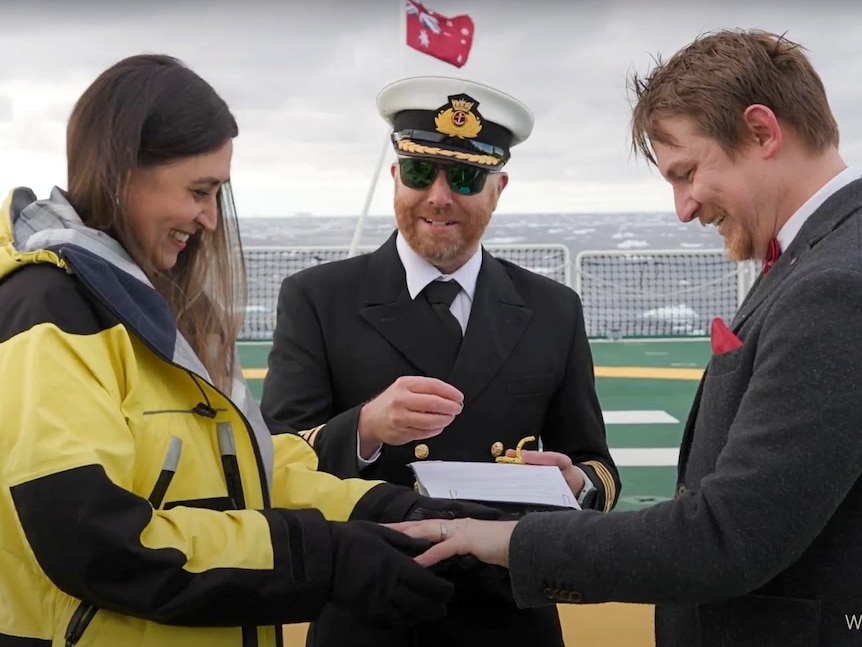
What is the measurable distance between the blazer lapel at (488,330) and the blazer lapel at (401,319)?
6 cm

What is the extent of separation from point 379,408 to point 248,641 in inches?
24.7

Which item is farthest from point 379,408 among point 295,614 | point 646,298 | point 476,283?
point 646,298

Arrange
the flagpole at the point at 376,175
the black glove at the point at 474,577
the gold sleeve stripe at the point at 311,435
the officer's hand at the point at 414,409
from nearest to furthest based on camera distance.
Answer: the black glove at the point at 474,577 < the officer's hand at the point at 414,409 < the gold sleeve stripe at the point at 311,435 < the flagpole at the point at 376,175

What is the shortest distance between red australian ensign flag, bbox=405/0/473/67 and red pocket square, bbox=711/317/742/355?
9.56 metres

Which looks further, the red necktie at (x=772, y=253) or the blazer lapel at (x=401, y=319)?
the blazer lapel at (x=401, y=319)

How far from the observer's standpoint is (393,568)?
156 cm

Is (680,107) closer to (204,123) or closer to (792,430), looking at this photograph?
(792,430)

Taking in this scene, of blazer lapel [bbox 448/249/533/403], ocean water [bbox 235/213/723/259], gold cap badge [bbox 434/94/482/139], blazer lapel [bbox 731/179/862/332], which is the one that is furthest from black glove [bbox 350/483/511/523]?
ocean water [bbox 235/213/723/259]

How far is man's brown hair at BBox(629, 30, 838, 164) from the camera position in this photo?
5.00 feet

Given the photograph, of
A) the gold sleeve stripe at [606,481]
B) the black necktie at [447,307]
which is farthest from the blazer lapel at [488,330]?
the gold sleeve stripe at [606,481]

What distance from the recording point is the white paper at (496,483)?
1852 mm

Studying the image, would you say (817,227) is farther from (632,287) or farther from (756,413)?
(632,287)

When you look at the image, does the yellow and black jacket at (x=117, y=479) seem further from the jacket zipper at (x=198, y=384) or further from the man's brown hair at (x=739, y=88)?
the man's brown hair at (x=739, y=88)

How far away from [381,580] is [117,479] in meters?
0.44
